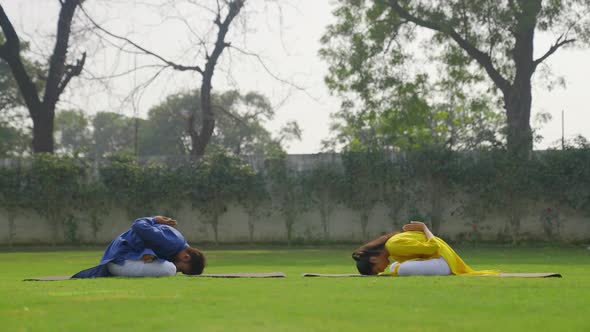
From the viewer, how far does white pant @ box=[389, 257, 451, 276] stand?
9.87 metres

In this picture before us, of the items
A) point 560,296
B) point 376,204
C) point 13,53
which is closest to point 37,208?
point 13,53

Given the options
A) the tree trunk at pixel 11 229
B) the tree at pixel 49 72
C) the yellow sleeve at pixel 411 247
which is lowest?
the tree trunk at pixel 11 229

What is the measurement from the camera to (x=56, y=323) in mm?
5500

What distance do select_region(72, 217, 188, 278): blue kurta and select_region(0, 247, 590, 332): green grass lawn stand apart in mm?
947

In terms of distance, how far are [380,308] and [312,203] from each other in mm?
17614

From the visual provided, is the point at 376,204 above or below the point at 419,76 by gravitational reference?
below

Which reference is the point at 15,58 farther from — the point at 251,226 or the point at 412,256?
the point at 412,256

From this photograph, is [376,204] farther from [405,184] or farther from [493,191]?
[493,191]

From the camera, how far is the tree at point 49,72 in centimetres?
2841

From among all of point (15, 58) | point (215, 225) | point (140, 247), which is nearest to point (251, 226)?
point (215, 225)

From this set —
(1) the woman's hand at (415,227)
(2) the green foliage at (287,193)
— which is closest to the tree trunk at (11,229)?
(2) the green foliage at (287,193)

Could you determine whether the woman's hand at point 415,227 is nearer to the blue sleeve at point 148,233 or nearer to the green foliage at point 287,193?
the blue sleeve at point 148,233

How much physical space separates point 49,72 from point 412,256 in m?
21.2

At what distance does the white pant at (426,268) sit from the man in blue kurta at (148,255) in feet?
8.00
